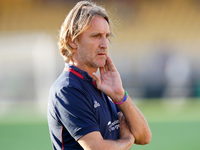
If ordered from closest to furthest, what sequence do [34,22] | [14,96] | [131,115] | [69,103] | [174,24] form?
1. [69,103]
2. [131,115]
3. [14,96]
4. [34,22]
5. [174,24]

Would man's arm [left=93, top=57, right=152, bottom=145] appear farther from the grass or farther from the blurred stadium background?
the blurred stadium background

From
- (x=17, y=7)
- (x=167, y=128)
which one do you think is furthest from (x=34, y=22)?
(x=167, y=128)

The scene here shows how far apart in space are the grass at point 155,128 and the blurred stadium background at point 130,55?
35 mm

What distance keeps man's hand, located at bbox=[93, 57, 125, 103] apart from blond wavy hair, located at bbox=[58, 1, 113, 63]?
313mm

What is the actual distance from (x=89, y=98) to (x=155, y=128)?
4724mm

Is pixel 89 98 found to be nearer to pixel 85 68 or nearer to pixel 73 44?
pixel 85 68

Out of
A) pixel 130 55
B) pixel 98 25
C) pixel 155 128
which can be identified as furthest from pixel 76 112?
pixel 130 55

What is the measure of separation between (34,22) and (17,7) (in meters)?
0.98

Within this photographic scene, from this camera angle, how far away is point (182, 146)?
4.92m

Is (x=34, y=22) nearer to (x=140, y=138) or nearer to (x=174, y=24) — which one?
(x=174, y=24)

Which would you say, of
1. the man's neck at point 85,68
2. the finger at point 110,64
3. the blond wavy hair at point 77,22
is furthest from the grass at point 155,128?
the blond wavy hair at point 77,22

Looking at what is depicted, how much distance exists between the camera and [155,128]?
20.2 ft

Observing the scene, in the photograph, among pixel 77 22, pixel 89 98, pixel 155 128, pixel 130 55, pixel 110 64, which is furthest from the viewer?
pixel 130 55

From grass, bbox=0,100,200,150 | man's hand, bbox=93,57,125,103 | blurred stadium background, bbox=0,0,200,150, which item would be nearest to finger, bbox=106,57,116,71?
man's hand, bbox=93,57,125,103
